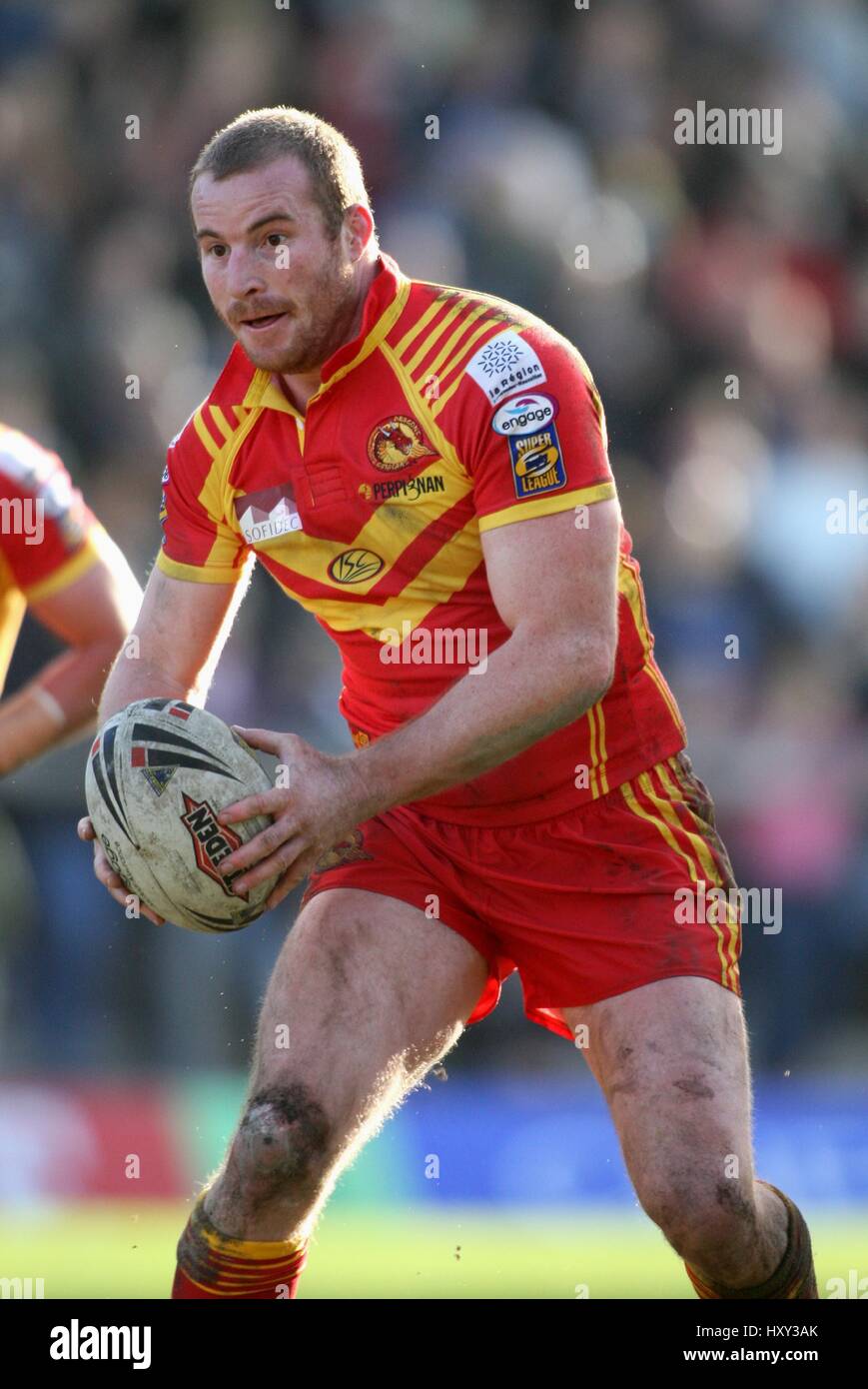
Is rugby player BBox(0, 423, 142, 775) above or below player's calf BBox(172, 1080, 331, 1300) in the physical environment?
above

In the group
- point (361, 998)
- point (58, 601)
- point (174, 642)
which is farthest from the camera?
point (58, 601)

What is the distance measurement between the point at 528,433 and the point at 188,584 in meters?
0.98

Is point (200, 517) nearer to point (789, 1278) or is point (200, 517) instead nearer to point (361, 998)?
point (361, 998)

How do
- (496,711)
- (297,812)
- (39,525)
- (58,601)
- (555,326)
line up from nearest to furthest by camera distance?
(297,812) < (496,711) < (39,525) < (58,601) < (555,326)

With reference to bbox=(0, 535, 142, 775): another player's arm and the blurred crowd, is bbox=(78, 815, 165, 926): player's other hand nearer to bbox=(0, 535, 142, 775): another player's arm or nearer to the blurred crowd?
bbox=(0, 535, 142, 775): another player's arm

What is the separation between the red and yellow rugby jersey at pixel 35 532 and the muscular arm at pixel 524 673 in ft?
4.76

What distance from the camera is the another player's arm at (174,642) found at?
185 inches

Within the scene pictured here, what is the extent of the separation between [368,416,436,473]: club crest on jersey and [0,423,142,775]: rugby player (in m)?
1.10

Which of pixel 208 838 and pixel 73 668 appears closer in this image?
pixel 208 838

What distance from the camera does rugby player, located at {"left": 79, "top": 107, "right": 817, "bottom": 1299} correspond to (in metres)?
4.18

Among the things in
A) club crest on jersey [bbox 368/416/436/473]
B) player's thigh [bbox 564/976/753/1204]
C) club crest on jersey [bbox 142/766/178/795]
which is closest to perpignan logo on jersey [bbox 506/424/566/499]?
club crest on jersey [bbox 368/416/436/473]

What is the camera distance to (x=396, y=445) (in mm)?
4469

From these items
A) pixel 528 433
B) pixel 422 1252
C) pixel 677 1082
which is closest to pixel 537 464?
pixel 528 433

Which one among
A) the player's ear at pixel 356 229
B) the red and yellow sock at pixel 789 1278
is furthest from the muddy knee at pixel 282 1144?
the player's ear at pixel 356 229
